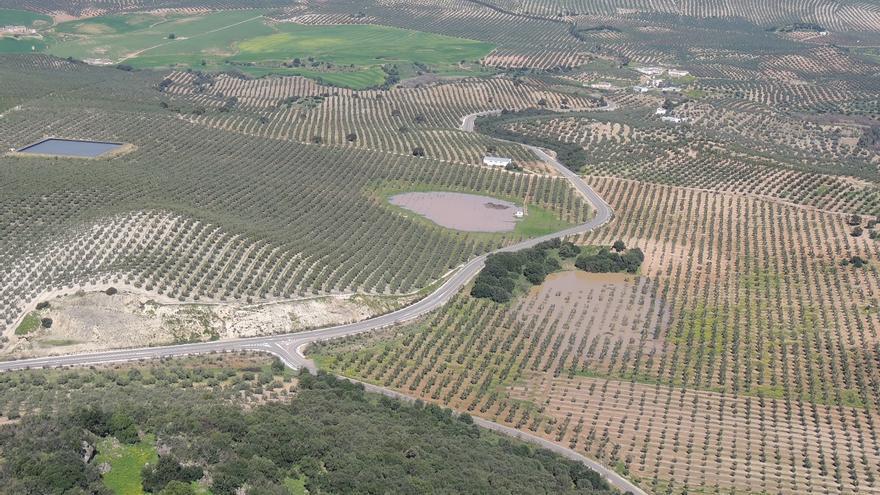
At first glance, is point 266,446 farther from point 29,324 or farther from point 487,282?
point 487,282

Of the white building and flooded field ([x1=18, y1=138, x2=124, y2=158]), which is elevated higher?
flooded field ([x1=18, y1=138, x2=124, y2=158])

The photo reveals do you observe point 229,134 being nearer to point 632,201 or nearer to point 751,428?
point 632,201

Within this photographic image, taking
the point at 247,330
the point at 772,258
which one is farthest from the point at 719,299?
the point at 247,330

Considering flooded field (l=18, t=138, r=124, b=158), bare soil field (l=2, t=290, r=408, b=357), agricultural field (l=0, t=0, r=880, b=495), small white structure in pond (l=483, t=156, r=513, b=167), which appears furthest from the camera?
small white structure in pond (l=483, t=156, r=513, b=167)

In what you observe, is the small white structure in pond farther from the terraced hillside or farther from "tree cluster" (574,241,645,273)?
"tree cluster" (574,241,645,273)

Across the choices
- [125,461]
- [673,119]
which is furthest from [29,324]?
[673,119]

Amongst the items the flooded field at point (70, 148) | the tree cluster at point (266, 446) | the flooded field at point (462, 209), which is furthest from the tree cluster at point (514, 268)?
the flooded field at point (70, 148)

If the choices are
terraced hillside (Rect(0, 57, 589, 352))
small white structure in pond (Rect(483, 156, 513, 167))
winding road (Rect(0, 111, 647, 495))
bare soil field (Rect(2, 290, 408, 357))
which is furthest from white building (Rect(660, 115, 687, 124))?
bare soil field (Rect(2, 290, 408, 357))
